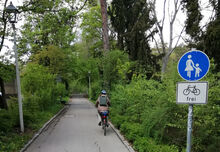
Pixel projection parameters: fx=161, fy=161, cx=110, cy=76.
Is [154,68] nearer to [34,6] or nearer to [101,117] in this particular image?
[101,117]

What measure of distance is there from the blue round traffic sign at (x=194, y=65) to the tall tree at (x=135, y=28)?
9.35 metres

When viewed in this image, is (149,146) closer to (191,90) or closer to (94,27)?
(191,90)

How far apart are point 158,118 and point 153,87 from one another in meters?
2.05

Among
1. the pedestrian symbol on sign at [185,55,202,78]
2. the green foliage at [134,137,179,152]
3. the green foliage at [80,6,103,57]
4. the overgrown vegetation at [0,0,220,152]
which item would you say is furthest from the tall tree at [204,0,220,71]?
the green foliage at [80,6,103,57]

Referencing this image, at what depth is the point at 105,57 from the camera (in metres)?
12.4

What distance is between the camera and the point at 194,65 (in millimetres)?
3051

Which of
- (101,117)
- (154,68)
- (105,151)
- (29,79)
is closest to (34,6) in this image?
(29,79)

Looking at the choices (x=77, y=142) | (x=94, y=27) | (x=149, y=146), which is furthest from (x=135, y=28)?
(x=94, y=27)

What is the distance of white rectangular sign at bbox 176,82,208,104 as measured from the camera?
283 cm

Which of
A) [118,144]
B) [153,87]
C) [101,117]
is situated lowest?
[118,144]

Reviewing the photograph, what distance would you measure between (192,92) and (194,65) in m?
0.52

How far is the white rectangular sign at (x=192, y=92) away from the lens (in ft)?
9.28

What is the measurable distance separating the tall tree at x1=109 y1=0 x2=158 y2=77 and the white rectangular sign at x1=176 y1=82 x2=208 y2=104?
9.46 meters

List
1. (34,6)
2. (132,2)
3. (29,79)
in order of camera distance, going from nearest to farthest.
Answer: (34,6)
(29,79)
(132,2)
